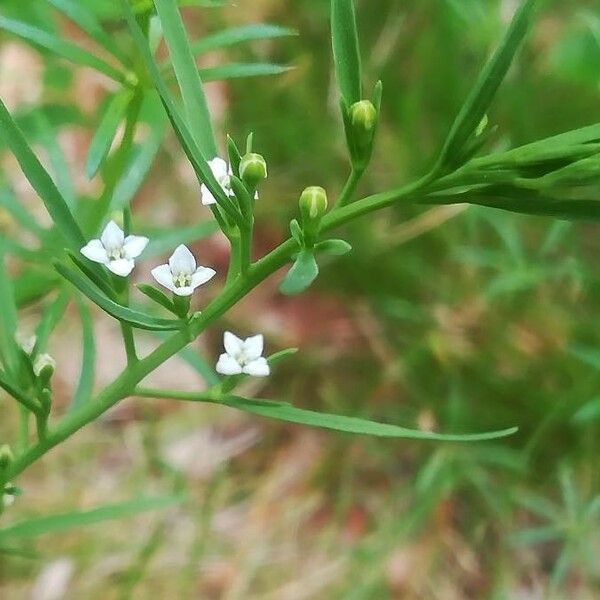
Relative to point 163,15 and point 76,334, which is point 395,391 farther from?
point 163,15

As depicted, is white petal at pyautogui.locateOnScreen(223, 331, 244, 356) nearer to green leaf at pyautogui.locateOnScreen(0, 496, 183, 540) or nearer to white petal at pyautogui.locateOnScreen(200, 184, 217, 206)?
white petal at pyautogui.locateOnScreen(200, 184, 217, 206)

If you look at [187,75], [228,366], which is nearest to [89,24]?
[187,75]

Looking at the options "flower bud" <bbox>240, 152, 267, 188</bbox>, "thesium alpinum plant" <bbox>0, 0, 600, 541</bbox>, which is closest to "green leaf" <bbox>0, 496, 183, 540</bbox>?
"thesium alpinum plant" <bbox>0, 0, 600, 541</bbox>

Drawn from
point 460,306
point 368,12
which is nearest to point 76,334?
point 460,306

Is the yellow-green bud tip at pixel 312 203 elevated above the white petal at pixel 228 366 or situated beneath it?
elevated above

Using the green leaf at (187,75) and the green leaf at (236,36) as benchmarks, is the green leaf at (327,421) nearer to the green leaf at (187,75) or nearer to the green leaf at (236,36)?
the green leaf at (187,75)

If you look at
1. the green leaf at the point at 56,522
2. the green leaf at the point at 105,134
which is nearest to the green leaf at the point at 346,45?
the green leaf at the point at 105,134
